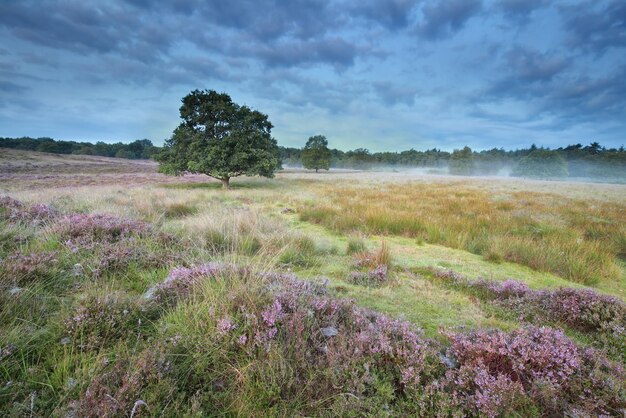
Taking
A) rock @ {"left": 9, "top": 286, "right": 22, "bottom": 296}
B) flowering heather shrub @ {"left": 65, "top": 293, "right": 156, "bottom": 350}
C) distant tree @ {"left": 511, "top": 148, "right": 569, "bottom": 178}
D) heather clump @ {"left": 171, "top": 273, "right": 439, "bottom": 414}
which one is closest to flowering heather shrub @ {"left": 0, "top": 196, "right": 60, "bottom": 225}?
rock @ {"left": 9, "top": 286, "right": 22, "bottom": 296}

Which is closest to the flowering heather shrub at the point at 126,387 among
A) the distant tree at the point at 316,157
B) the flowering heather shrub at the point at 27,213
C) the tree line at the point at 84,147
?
the flowering heather shrub at the point at 27,213

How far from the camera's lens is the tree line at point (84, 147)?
9062cm

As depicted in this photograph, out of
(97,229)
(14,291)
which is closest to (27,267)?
(14,291)

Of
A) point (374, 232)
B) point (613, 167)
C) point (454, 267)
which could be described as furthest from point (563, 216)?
point (613, 167)

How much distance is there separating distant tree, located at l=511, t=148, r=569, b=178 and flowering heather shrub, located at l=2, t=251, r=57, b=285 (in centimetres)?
9916

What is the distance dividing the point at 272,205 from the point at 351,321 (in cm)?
1226

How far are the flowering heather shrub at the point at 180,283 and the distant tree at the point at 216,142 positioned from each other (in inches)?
762

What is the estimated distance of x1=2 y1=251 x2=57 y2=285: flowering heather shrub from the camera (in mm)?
3560

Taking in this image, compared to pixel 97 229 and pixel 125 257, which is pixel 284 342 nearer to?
pixel 125 257

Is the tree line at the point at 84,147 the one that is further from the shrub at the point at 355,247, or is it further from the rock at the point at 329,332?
the rock at the point at 329,332

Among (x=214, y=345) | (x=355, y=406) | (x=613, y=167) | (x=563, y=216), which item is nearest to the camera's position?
(x=355, y=406)

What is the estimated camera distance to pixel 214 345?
8.45 feet

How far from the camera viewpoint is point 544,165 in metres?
76.4

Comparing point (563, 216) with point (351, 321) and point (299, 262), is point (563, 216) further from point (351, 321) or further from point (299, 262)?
point (351, 321)
